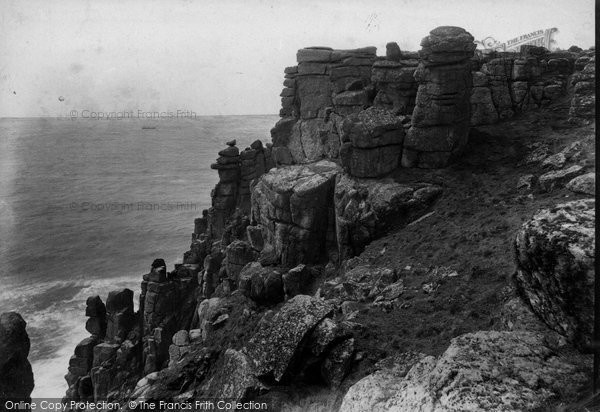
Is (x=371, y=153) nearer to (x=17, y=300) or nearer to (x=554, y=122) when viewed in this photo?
(x=554, y=122)

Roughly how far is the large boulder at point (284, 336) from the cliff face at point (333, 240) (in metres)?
0.05

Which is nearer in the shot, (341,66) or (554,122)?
(554,122)

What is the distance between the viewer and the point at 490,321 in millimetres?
16703

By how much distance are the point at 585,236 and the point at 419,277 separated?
46.4 ft

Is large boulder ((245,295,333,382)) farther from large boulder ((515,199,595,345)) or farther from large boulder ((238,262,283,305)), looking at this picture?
large boulder ((238,262,283,305))

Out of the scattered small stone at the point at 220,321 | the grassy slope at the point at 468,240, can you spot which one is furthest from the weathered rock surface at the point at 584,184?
the scattered small stone at the point at 220,321

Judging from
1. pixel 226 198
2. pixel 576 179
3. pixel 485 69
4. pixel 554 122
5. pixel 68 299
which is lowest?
pixel 68 299

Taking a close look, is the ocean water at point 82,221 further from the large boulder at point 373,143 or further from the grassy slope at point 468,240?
the grassy slope at point 468,240

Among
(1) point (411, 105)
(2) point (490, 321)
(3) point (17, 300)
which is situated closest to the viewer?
(2) point (490, 321)

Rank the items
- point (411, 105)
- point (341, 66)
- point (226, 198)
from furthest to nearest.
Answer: point (226, 198) → point (341, 66) → point (411, 105)

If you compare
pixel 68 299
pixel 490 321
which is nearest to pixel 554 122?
pixel 490 321

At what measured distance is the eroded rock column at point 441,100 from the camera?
31391 millimetres

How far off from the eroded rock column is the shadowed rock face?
93.7 feet

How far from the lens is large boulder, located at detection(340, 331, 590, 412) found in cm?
998
